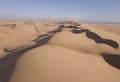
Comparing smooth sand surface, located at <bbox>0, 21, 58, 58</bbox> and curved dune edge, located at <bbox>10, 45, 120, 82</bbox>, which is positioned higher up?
curved dune edge, located at <bbox>10, 45, 120, 82</bbox>

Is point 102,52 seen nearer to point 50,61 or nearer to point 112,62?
point 112,62

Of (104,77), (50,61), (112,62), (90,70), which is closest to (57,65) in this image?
(50,61)

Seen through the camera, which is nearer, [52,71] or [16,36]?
[52,71]

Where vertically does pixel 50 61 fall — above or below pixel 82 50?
above

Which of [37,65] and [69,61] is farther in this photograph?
[69,61]

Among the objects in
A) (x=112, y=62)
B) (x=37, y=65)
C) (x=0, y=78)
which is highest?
(x=37, y=65)

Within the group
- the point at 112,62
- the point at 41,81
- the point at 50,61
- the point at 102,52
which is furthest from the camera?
the point at 102,52

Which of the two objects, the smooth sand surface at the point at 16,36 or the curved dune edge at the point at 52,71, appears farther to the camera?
the smooth sand surface at the point at 16,36

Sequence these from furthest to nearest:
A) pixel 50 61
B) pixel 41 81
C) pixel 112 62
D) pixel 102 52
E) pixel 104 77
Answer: pixel 102 52 → pixel 112 62 → pixel 50 61 → pixel 104 77 → pixel 41 81

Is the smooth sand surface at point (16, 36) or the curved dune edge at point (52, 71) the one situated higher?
the curved dune edge at point (52, 71)

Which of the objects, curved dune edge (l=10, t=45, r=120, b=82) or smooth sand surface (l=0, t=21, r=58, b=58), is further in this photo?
smooth sand surface (l=0, t=21, r=58, b=58)

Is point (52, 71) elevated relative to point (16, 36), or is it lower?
elevated
